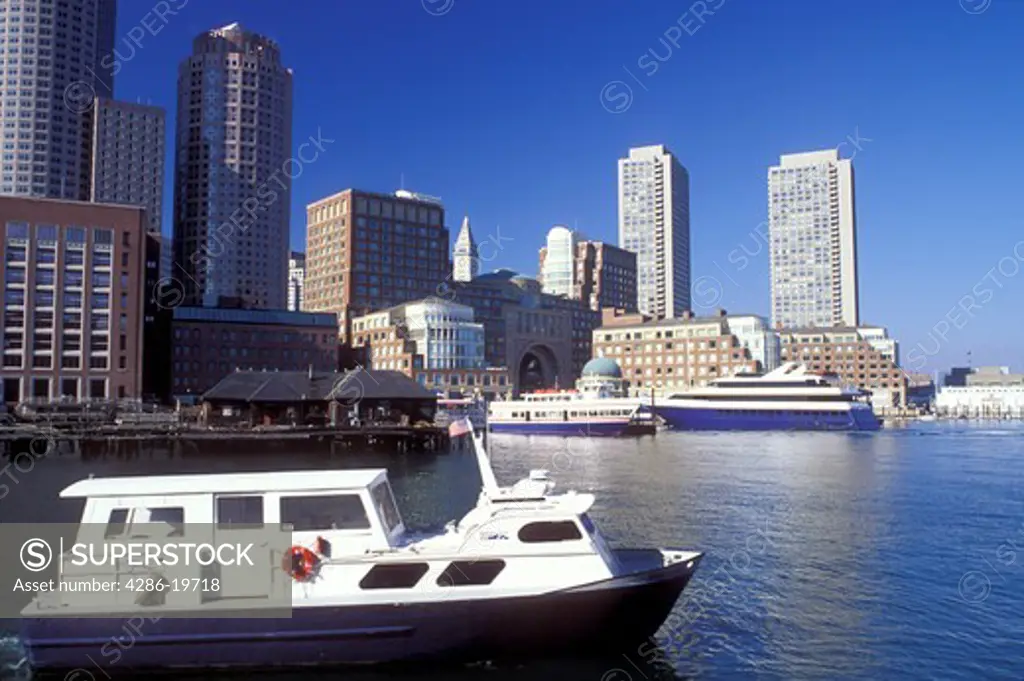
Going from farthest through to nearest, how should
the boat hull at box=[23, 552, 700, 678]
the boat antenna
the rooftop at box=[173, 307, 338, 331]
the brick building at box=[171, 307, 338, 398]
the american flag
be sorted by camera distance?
the rooftop at box=[173, 307, 338, 331] → the brick building at box=[171, 307, 338, 398] → the american flag → the boat antenna → the boat hull at box=[23, 552, 700, 678]

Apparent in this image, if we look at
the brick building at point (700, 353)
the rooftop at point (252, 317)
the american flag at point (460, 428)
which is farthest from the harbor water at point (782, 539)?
the brick building at point (700, 353)

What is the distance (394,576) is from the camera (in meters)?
19.2

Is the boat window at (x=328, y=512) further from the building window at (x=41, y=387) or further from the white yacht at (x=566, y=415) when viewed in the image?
the building window at (x=41, y=387)

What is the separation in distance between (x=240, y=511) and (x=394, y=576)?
406 cm

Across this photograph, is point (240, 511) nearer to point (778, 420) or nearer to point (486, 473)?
point (486, 473)

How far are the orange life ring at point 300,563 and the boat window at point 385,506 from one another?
2060 mm

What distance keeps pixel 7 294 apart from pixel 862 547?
395ft

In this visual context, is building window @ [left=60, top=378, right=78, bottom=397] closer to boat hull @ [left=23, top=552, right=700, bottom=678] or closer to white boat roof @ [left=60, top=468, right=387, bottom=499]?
white boat roof @ [left=60, top=468, right=387, bottom=499]

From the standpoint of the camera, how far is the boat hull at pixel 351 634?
1847 centimetres

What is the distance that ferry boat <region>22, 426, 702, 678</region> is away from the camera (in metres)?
18.6

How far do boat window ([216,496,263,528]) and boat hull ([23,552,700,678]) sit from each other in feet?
7.36

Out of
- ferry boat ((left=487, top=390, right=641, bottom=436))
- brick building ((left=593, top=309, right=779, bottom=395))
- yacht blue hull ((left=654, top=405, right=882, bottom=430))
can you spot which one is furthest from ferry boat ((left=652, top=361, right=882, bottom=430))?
brick building ((left=593, top=309, right=779, bottom=395))

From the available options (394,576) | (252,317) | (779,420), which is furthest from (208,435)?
(779,420)

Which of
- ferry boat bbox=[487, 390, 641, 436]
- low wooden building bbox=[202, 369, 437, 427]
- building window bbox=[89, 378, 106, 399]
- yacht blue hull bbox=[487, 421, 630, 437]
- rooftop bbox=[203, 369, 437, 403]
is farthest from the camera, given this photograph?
building window bbox=[89, 378, 106, 399]
